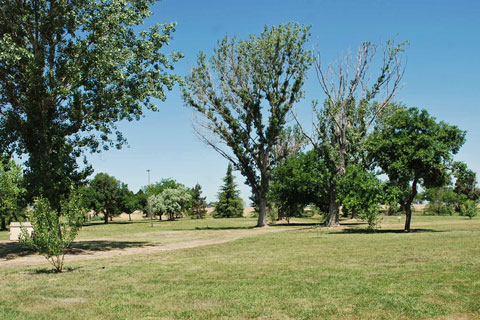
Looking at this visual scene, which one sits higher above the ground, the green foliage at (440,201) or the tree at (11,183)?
the tree at (11,183)

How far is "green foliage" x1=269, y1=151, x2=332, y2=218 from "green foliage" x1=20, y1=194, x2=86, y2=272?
1079 inches

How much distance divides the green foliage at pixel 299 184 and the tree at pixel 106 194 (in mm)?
38781

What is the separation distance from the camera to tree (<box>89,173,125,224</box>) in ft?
239

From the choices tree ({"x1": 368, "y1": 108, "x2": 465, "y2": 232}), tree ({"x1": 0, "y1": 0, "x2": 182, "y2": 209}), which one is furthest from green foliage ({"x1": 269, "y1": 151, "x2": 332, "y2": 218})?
tree ({"x1": 0, "y1": 0, "x2": 182, "y2": 209})

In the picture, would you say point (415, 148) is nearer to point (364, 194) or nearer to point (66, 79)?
point (364, 194)

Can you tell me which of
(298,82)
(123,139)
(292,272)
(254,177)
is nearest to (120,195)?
(254,177)

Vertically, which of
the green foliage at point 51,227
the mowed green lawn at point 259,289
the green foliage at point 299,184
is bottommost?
the mowed green lawn at point 259,289

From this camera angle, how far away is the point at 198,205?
103m

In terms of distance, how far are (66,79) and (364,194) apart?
2045cm

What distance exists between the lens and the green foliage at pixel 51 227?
12344 mm

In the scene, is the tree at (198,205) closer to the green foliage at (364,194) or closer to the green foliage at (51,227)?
the green foliage at (364,194)

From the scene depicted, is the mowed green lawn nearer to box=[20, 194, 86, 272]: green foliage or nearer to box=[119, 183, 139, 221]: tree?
box=[20, 194, 86, 272]: green foliage

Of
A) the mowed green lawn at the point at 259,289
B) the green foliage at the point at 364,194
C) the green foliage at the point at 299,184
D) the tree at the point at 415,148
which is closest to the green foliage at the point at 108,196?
the green foliage at the point at 299,184

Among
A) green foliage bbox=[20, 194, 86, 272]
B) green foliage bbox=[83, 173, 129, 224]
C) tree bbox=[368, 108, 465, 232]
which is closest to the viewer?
green foliage bbox=[20, 194, 86, 272]
